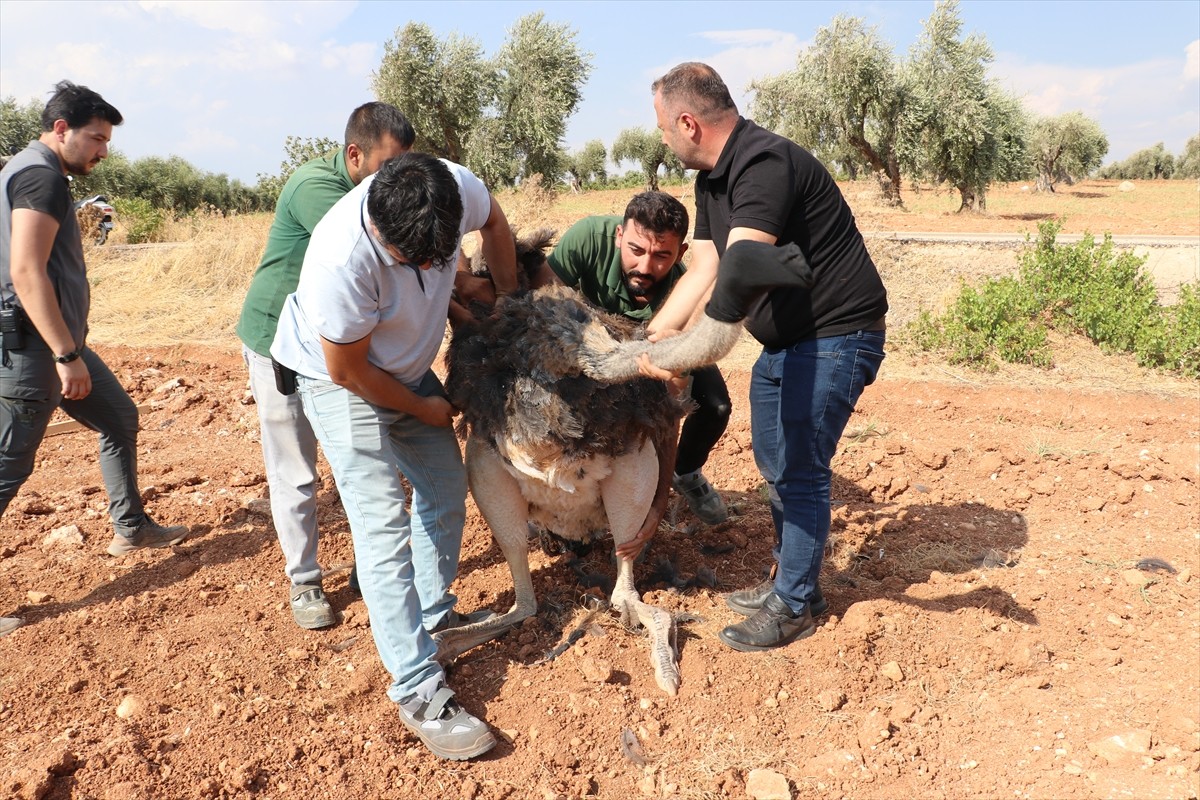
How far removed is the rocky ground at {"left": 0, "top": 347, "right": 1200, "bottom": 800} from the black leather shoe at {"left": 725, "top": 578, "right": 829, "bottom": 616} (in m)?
0.14

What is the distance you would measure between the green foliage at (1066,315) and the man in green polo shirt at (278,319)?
6.82 meters

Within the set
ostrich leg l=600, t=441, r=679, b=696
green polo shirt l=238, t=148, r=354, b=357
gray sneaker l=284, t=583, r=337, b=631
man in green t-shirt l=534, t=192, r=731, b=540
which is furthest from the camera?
gray sneaker l=284, t=583, r=337, b=631

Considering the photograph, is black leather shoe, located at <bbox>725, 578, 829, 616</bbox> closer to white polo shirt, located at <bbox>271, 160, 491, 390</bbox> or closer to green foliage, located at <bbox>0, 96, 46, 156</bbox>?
white polo shirt, located at <bbox>271, 160, 491, 390</bbox>

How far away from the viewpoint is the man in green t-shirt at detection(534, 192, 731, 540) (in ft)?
13.1

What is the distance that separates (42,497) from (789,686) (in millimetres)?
5283

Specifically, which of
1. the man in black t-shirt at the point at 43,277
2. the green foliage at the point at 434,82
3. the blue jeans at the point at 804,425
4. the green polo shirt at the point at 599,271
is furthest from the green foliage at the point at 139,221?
the blue jeans at the point at 804,425

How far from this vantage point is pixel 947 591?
427cm

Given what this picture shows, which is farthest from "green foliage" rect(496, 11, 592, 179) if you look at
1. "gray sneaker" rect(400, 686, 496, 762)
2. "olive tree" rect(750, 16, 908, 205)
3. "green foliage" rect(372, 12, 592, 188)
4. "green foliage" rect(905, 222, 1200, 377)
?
"gray sneaker" rect(400, 686, 496, 762)

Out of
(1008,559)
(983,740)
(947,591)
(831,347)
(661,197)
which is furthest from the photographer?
(1008,559)

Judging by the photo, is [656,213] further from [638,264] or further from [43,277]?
[43,277]

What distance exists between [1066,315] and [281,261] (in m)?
8.30

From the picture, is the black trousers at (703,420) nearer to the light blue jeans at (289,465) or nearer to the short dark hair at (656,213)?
the short dark hair at (656,213)

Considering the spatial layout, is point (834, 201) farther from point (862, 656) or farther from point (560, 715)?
point (560, 715)

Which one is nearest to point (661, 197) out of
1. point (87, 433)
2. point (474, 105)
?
point (87, 433)
